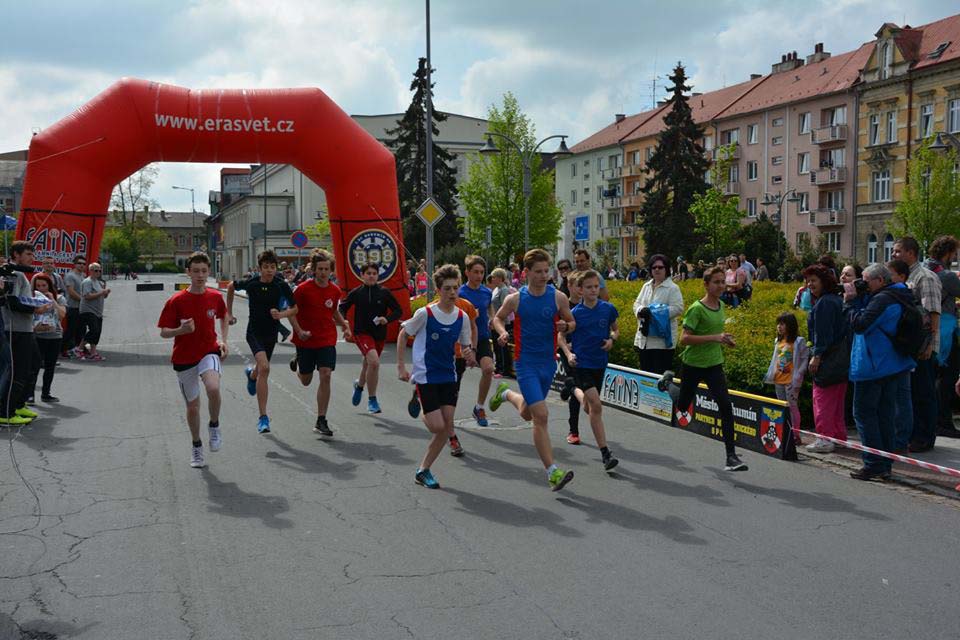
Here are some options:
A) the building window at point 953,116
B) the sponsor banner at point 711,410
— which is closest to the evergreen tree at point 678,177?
the building window at point 953,116

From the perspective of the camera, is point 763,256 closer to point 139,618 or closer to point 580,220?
point 580,220

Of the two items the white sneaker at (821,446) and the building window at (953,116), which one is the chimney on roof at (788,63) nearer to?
the building window at (953,116)

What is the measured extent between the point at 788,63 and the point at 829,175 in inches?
524

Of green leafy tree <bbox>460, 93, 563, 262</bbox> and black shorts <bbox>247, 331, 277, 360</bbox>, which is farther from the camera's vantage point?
green leafy tree <bbox>460, 93, 563, 262</bbox>

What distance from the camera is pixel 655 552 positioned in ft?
18.6

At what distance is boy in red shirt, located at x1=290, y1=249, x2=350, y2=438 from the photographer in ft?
32.2

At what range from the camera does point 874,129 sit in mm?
55625

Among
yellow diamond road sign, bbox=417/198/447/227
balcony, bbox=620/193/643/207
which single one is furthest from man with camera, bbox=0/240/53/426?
balcony, bbox=620/193/643/207

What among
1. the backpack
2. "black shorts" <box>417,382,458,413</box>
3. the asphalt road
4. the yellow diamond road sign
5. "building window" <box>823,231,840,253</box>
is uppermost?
"building window" <box>823,231,840,253</box>

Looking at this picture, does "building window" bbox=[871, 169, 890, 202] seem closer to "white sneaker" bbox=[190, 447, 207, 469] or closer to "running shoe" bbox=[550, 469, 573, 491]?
"running shoe" bbox=[550, 469, 573, 491]

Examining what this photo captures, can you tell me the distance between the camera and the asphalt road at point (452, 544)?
457 centimetres

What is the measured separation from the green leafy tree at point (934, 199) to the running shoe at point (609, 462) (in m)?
40.2

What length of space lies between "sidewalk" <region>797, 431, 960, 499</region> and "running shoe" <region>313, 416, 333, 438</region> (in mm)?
4600

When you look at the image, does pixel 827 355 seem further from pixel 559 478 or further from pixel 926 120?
pixel 926 120
